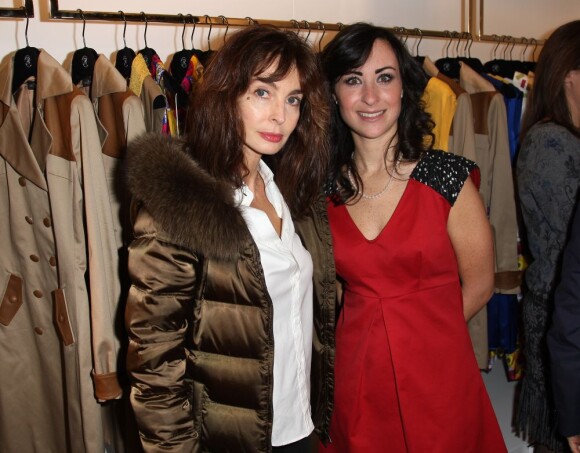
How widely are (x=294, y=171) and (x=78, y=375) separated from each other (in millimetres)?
904

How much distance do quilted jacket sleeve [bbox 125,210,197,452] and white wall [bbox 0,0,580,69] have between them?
0.99 metres

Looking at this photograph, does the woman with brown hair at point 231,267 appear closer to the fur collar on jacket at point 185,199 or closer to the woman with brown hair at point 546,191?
the fur collar on jacket at point 185,199

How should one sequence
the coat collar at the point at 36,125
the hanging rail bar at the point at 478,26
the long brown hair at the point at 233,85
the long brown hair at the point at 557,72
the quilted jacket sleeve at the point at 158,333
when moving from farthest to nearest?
the hanging rail bar at the point at 478,26
the long brown hair at the point at 557,72
the coat collar at the point at 36,125
the long brown hair at the point at 233,85
the quilted jacket sleeve at the point at 158,333

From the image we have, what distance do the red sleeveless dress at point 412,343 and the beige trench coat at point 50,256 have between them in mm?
752

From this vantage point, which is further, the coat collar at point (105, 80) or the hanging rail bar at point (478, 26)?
the hanging rail bar at point (478, 26)

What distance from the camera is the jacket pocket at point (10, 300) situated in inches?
64.4

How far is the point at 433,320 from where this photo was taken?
5.25ft

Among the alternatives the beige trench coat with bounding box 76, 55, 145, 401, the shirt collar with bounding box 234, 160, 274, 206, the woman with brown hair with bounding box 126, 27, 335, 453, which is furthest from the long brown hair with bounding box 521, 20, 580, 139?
the beige trench coat with bounding box 76, 55, 145, 401

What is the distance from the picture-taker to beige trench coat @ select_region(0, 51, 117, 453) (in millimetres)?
1577

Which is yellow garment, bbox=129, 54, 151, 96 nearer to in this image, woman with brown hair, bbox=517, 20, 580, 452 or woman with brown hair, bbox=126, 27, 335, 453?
woman with brown hair, bbox=126, 27, 335, 453

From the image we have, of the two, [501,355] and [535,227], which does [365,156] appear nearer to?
[535,227]

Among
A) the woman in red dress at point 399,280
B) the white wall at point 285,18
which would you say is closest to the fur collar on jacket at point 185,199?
the woman in red dress at point 399,280

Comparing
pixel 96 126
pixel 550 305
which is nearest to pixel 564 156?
pixel 550 305

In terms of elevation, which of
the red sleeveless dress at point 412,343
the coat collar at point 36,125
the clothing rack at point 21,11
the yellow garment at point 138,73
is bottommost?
the red sleeveless dress at point 412,343
